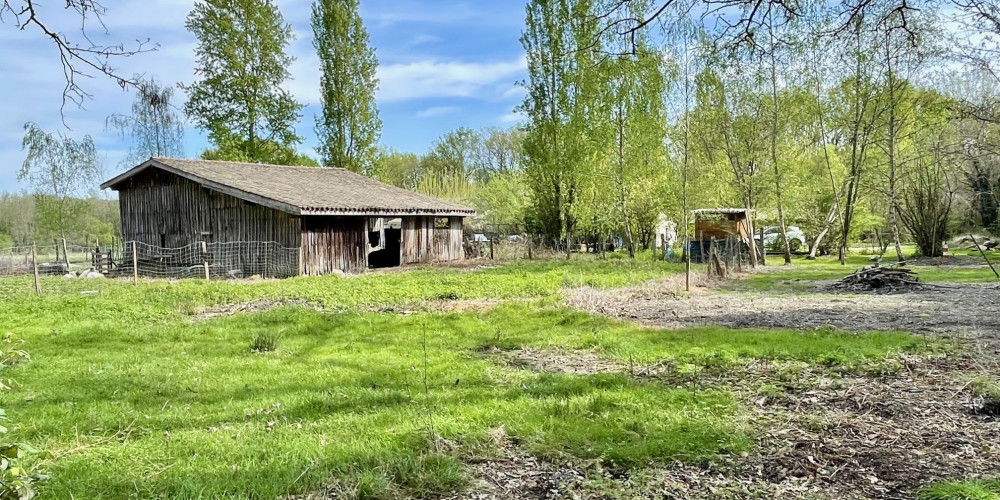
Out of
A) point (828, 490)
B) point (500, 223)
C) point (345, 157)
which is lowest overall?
point (828, 490)

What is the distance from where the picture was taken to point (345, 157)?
102ft

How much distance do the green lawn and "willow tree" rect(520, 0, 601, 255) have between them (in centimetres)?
1637

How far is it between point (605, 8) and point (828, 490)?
369 cm

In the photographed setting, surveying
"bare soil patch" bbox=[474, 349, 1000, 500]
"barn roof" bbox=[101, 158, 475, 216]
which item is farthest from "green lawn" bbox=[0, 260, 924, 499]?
"barn roof" bbox=[101, 158, 475, 216]

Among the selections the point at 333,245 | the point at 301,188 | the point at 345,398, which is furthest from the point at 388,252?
the point at 345,398

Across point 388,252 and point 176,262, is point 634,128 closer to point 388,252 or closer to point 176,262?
point 388,252

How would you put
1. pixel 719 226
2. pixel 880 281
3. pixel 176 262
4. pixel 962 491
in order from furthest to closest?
1. pixel 719 226
2. pixel 176 262
3. pixel 880 281
4. pixel 962 491

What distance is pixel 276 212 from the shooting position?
19.3 m

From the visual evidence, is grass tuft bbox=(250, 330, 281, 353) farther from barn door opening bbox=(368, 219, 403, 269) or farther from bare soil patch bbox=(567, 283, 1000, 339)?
barn door opening bbox=(368, 219, 403, 269)

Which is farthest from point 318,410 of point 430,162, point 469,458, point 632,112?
point 430,162

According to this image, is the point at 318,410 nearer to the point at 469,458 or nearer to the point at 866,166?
the point at 469,458

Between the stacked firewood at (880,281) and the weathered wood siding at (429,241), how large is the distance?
49.8 ft

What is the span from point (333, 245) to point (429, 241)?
17.7ft

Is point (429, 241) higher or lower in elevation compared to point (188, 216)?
lower
